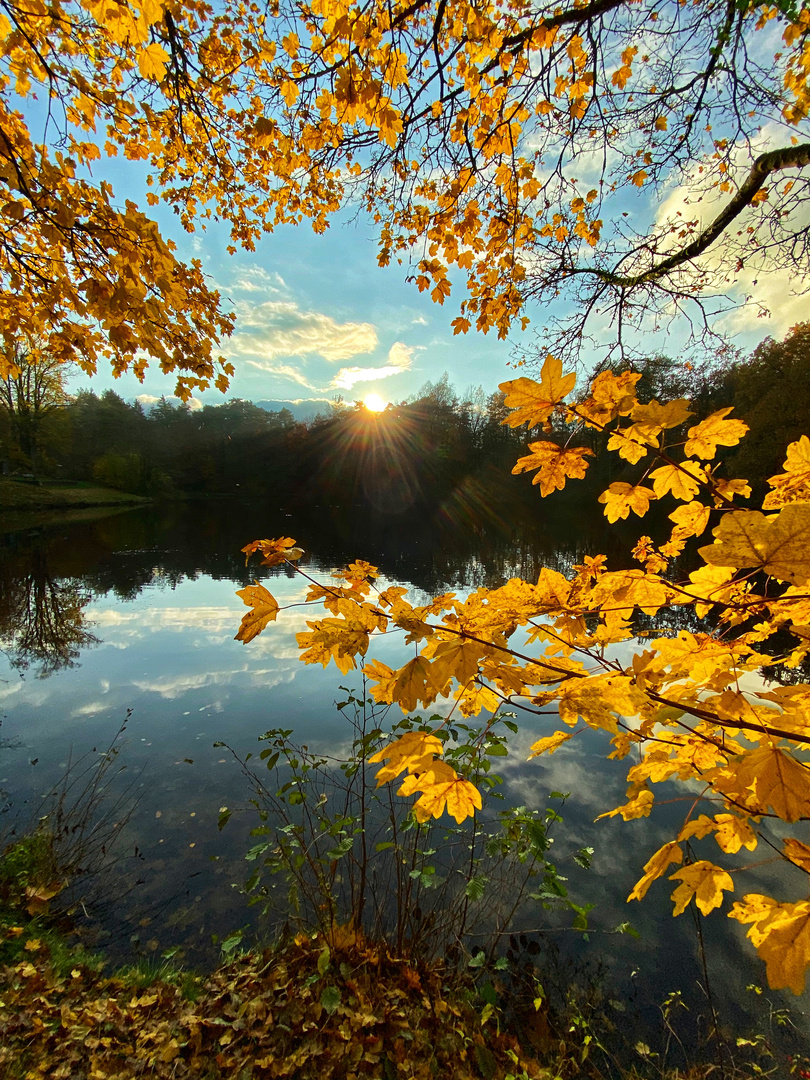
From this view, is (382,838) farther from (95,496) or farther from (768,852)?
(95,496)

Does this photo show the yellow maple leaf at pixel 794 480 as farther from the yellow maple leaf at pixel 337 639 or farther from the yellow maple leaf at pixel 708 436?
the yellow maple leaf at pixel 337 639

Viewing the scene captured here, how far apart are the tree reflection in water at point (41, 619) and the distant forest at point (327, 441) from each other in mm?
18181

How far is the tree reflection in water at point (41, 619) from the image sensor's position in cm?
674

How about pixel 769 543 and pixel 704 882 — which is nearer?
pixel 769 543

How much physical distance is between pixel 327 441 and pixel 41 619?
142 ft

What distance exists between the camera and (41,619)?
8398 mm

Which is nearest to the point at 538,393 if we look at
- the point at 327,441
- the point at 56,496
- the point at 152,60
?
the point at 152,60

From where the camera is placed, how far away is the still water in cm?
251

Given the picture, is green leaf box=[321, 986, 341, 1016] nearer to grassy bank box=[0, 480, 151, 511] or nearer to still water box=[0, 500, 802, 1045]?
still water box=[0, 500, 802, 1045]

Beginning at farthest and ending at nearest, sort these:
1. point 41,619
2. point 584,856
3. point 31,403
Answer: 1. point 31,403
2. point 41,619
3. point 584,856

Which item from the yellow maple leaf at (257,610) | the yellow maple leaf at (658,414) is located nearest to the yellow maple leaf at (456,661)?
the yellow maple leaf at (257,610)

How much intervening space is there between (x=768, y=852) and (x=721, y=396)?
93.8 ft

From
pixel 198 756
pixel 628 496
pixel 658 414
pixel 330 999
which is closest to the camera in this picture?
pixel 658 414

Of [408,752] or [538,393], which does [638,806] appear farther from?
[538,393]
